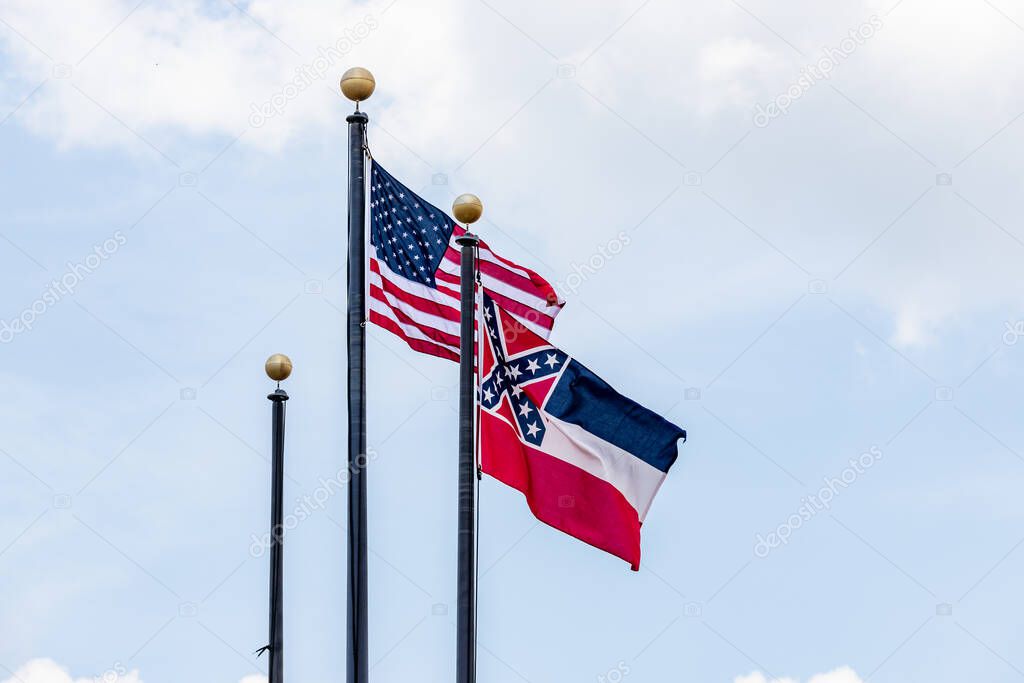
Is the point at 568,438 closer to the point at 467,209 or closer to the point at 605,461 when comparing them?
the point at 605,461

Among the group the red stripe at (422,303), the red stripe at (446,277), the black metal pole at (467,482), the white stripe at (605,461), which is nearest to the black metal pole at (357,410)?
the red stripe at (422,303)

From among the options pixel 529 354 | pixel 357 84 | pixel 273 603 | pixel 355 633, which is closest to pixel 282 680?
pixel 273 603

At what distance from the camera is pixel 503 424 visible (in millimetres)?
16062

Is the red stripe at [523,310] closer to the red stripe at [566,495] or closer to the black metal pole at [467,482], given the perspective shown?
the red stripe at [566,495]

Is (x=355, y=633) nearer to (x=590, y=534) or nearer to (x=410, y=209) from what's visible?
(x=590, y=534)

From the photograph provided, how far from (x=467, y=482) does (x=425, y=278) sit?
9.36 ft

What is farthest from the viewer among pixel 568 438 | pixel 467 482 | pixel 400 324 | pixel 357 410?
pixel 568 438

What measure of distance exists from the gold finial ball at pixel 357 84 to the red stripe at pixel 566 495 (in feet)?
11.0

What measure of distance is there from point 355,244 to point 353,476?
7.41 feet

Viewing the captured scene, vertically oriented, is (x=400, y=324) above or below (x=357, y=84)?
below

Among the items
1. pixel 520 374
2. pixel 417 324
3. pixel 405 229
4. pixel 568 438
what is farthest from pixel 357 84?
pixel 568 438

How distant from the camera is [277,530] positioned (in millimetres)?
17500

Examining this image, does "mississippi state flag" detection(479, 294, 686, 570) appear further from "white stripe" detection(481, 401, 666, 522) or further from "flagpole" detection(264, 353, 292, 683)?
"flagpole" detection(264, 353, 292, 683)

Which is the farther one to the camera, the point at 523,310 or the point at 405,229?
the point at 523,310
